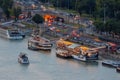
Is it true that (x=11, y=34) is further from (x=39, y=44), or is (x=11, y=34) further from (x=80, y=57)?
(x=80, y=57)

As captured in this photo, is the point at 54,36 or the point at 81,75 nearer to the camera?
the point at 81,75

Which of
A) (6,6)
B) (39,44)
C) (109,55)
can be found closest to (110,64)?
(109,55)

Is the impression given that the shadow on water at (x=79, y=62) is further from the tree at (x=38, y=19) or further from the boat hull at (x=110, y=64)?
Answer: the tree at (x=38, y=19)

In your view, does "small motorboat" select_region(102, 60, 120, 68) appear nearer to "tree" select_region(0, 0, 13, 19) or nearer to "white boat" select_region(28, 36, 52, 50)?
"white boat" select_region(28, 36, 52, 50)

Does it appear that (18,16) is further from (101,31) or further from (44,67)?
(44,67)

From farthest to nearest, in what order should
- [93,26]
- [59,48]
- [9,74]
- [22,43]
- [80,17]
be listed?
[80,17] < [93,26] < [22,43] < [59,48] < [9,74]

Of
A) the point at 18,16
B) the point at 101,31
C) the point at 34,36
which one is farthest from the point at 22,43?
the point at 18,16

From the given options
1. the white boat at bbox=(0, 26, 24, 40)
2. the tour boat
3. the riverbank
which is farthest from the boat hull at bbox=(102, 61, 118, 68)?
the white boat at bbox=(0, 26, 24, 40)
